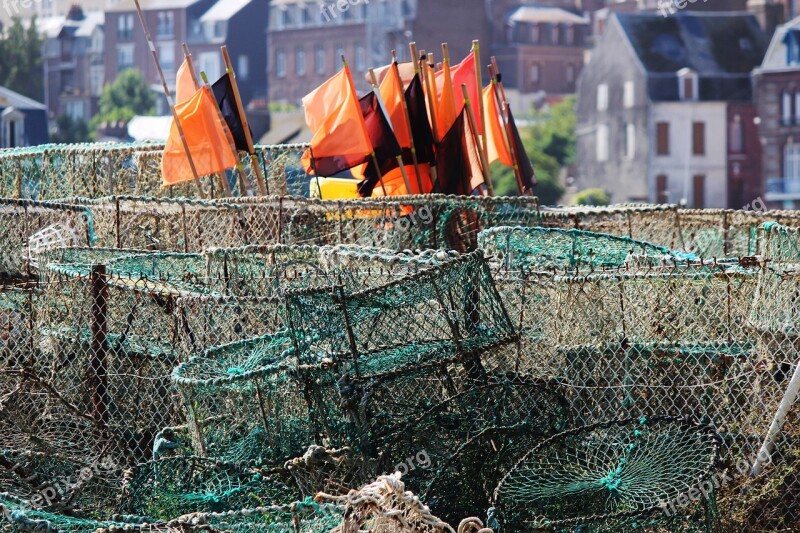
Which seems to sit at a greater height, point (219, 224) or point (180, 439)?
point (219, 224)

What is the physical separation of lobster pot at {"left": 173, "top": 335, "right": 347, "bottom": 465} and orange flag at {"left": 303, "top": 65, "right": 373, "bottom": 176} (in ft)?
9.71

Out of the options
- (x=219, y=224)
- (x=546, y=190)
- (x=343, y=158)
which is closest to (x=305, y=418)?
(x=219, y=224)

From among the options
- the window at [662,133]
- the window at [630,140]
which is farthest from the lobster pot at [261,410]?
the window at [630,140]

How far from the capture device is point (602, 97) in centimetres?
5206

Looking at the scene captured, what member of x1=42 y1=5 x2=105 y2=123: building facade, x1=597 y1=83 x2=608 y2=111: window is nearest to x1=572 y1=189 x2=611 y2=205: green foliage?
x1=597 y1=83 x2=608 y2=111: window

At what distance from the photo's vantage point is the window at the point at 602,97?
51.7 metres

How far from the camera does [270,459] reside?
513cm

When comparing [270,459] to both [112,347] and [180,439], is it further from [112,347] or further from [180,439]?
[112,347]

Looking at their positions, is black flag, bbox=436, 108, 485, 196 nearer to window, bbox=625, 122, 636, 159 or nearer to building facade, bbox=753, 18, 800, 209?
building facade, bbox=753, 18, 800, 209

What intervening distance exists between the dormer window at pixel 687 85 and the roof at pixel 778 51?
2.54m

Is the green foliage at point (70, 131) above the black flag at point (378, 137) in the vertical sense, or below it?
below

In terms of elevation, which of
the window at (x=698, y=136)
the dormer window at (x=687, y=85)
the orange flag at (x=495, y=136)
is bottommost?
the window at (x=698, y=136)

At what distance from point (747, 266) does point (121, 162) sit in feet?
16.3

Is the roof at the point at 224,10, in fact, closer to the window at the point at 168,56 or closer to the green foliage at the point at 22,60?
the window at the point at 168,56
